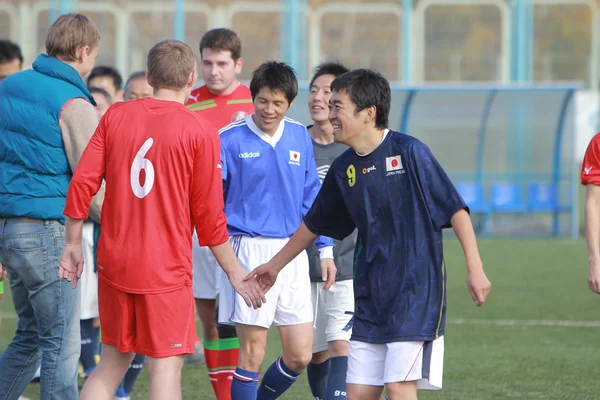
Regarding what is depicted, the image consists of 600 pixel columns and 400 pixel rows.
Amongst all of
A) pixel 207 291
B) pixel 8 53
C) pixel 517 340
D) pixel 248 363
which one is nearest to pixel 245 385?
pixel 248 363

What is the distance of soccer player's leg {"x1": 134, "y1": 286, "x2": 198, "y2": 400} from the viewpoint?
175 inches

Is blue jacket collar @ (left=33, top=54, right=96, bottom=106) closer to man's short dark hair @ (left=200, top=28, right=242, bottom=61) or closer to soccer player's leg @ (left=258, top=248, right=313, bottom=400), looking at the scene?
soccer player's leg @ (left=258, top=248, right=313, bottom=400)

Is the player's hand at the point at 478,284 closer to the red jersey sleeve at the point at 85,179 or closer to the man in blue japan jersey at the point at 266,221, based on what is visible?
the man in blue japan jersey at the point at 266,221

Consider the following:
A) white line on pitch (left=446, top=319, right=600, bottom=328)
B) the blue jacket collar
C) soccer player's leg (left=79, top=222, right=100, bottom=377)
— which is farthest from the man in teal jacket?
white line on pitch (left=446, top=319, right=600, bottom=328)

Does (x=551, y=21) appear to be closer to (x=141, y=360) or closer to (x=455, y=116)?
(x=455, y=116)

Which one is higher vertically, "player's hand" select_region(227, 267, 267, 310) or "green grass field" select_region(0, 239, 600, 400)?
"player's hand" select_region(227, 267, 267, 310)

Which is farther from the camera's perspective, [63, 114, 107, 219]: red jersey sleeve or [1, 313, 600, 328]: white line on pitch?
[1, 313, 600, 328]: white line on pitch

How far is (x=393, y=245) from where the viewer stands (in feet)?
14.6

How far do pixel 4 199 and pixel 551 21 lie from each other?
29.6 meters

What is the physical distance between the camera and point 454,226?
4.39 m

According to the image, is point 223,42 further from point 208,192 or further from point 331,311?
point 208,192

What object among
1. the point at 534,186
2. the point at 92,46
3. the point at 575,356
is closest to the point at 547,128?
the point at 534,186

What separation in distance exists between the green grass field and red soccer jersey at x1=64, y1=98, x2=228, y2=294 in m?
2.55

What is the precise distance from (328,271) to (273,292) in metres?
0.45
